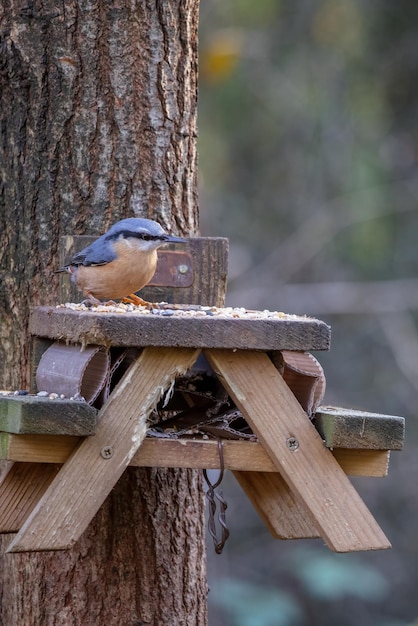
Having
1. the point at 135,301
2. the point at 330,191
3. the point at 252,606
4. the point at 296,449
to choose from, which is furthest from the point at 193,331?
the point at 330,191

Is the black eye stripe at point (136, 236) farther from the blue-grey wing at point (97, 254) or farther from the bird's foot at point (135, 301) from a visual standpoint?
the bird's foot at point (135, 301)

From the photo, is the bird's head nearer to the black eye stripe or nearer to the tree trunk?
the black eye stripe

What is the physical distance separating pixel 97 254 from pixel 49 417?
0.85m

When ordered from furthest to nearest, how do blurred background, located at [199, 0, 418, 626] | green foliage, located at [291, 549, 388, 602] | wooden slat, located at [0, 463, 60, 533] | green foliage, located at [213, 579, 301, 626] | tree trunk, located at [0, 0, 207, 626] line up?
1. blurred background, located at [199, 0, 418, 626]
2. green foliage, located at [291, 549, 388, 602]
3. green foliage, located at [213, 579, 301, 626]
4. tree trunk, located at [0, 0, 207, 626]
5. wooden slat, located at [0, 463, 60, 533]

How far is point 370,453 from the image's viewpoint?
246 centimetres

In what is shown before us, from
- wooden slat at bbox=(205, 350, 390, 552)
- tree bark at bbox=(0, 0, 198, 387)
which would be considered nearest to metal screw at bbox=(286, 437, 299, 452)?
wooden slat at bbox=(205, 350, 390, 552)

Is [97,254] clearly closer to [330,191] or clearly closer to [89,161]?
[89,161]

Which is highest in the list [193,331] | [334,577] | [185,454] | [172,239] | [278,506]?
[172,239]

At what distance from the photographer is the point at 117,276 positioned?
295 cm

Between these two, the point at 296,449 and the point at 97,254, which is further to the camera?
the point at 97,254

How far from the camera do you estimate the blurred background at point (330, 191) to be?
8336mm

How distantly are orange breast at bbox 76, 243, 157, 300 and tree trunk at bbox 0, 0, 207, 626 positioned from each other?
0.54ft

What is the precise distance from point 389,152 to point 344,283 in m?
1.38

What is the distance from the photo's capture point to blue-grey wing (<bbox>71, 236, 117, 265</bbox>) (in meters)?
2.91
